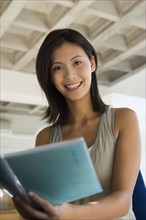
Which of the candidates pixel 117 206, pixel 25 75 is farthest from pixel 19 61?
pixel 117 206

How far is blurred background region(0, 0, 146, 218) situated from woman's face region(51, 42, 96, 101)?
211 centimetres

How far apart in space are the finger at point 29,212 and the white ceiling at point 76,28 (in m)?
2.61

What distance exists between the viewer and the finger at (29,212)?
724mm

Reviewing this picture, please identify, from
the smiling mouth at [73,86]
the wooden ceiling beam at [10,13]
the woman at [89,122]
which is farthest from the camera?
the wooden ceiling beam at [10,13]

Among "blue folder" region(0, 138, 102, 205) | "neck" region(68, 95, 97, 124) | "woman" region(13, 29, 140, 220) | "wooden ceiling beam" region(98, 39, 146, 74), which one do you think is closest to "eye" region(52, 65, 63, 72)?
"woman" region(13, 29, 140, 220)

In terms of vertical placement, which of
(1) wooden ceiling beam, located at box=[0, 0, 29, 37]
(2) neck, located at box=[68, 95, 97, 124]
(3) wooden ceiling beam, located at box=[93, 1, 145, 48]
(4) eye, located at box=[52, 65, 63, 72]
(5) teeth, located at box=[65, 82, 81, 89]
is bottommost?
(2) neck, located at box=[68, 95, 97, 124]

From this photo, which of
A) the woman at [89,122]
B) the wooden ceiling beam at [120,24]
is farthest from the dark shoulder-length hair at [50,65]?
the wooden ceiling beam at [120,24]

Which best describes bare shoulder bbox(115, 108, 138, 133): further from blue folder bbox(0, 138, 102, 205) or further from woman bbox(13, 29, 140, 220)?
blue folder bbox(0, 138, 102, 205)

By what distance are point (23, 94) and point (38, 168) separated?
158 inches

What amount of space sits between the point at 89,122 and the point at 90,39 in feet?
9.50

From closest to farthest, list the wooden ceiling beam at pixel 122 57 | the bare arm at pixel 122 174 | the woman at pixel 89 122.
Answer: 1. the bare arm at pixel 122 174
2. the woman at pixel 89 122
3. the wooden ceiling beam at pixel 122 57

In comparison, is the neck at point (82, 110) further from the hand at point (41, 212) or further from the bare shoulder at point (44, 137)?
the hand at point (41, 212)

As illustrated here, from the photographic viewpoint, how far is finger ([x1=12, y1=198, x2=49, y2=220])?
2.37 feet

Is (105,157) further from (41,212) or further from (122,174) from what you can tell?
(41,212)
